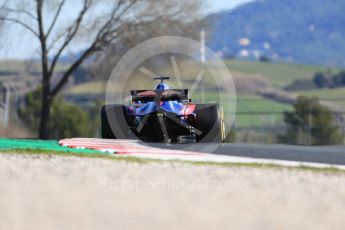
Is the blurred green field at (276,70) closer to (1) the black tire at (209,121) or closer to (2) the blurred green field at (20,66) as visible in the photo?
(2) the blurred green field at (20,66)

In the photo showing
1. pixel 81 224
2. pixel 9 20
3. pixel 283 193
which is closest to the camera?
pixel 81 224

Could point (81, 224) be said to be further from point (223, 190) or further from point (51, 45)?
point (51, 45)

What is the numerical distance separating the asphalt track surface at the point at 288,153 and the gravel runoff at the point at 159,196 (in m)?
3.48

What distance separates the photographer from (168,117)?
19906 mm

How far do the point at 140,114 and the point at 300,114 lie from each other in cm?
2248

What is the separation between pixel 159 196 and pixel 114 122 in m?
8.71

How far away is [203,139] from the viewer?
813 inches

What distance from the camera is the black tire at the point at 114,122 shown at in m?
20.9

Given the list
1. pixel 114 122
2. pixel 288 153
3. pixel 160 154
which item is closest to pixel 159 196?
pixel 160 154

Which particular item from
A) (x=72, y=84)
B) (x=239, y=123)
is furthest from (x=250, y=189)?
(x=72, y=84)

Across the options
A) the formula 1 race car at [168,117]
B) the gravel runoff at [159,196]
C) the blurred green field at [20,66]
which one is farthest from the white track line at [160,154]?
the blurred green field at [20,66]

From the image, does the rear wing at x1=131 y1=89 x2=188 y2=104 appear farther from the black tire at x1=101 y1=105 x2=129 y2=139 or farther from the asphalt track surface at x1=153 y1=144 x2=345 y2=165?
the asphalt track surface at x1=153 y1=144 x2=345 y2=165

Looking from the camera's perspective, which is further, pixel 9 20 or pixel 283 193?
pixel 9 20

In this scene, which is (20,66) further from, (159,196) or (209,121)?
(159,196)
